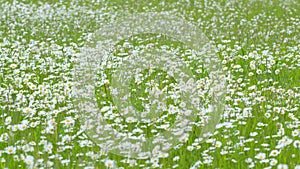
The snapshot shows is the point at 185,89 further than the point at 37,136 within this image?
Yes

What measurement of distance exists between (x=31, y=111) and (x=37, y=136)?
706 mm

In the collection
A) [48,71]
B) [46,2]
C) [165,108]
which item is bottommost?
[165,108]

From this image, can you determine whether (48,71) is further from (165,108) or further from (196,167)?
(196,167)

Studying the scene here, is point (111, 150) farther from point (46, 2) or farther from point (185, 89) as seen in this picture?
point (46, 2)

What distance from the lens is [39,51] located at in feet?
33.7

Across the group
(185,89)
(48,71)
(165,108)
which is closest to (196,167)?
(165,108)

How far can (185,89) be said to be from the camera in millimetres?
7191

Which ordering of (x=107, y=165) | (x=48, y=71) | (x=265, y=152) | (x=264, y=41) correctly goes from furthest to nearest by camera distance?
(x=264, y=41)
(x=48, y=71)
(x=265, y=152)
(x=107, y=165)

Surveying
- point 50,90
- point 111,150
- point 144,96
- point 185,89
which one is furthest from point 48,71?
point 111,150

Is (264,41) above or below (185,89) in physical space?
above

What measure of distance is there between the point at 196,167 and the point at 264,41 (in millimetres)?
6633

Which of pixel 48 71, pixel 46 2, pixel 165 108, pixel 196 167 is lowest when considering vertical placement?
pixel 196 167

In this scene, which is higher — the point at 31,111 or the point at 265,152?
the point at 31,111

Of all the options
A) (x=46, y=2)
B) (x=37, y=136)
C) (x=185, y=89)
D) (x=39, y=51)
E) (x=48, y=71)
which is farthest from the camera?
(x=46, y=2)
